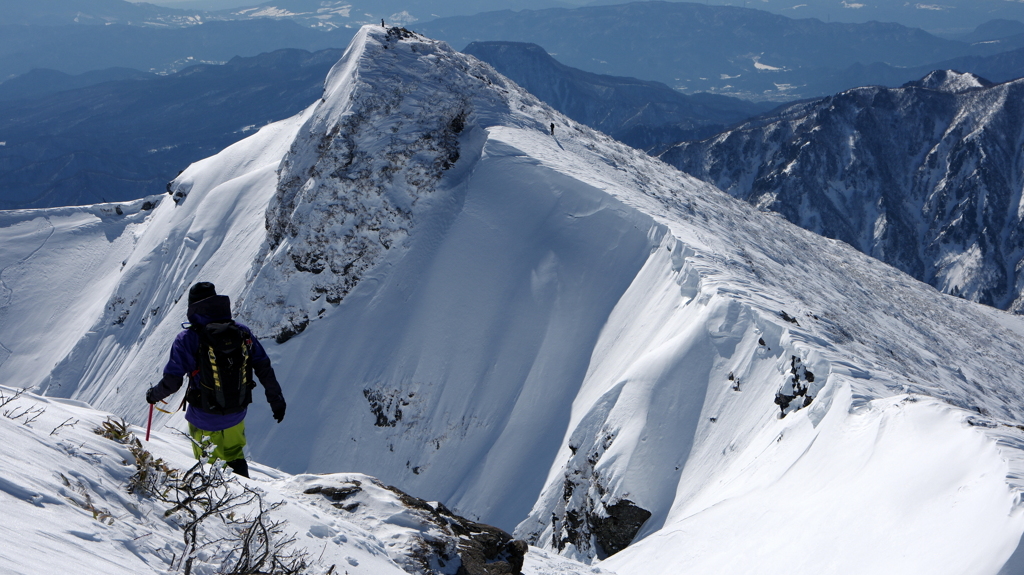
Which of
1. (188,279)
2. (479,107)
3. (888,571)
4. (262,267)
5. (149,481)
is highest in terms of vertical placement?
(479,107)

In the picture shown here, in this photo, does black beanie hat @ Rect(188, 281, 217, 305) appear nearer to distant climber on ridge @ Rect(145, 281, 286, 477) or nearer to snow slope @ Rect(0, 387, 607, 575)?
distant climber on ridge @ Rect(145, 281, 286, 477)

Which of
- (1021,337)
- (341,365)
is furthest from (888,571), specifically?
(1021,337)

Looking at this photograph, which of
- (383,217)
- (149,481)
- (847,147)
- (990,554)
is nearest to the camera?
(149,481)

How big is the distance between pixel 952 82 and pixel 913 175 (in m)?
33.7

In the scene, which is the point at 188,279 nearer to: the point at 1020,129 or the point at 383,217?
the point at 383,217

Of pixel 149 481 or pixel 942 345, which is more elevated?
pixel 149 481

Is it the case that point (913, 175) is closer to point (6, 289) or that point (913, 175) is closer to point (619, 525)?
point (619, 525)

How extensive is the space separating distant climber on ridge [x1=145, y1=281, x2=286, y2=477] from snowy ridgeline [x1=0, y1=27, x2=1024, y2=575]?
6238 mm

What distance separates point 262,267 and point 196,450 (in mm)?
16928

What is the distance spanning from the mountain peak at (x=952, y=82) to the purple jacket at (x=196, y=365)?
178 metres

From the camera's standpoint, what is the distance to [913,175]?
139 meters

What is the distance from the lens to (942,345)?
24062 millimetres

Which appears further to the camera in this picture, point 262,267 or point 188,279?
point 188,279

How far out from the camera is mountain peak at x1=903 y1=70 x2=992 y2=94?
14575 centimetres
